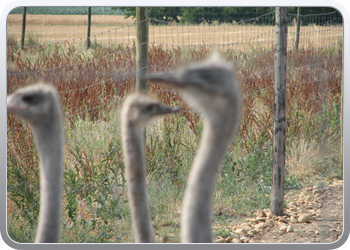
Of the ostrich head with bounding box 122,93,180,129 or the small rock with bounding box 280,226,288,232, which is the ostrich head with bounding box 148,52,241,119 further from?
the small rock with bounding box 280,226,288,232

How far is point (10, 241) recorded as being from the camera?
1883 millimetres

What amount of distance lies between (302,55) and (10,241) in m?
2.55

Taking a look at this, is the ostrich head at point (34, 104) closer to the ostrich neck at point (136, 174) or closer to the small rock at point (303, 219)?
the ostrich neck at point (136, 174)

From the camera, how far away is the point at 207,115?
1.15m

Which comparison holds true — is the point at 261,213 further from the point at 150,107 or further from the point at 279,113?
the point at 150,107

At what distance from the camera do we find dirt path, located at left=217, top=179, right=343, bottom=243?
2.62 metres

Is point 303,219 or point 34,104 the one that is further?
point 303,219

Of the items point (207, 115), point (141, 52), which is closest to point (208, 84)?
point (207, 115)

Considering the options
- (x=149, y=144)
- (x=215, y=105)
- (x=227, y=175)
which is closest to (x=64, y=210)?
(x=149, y=144)

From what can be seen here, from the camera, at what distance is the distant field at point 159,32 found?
2.08 meters

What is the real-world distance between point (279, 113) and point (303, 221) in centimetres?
81

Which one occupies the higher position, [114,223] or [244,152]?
[244,152]

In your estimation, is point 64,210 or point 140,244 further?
point 64,210
